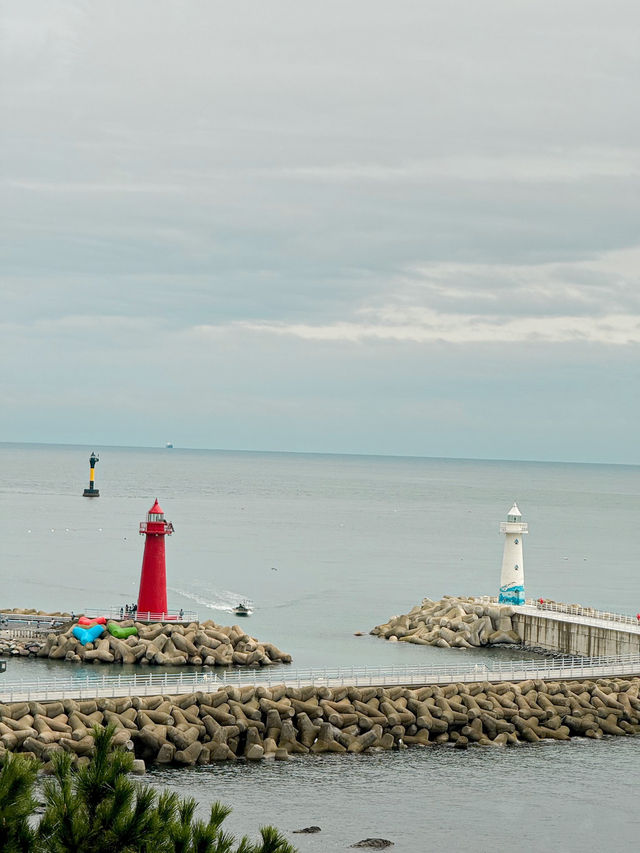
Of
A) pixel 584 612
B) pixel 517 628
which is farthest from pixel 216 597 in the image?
pixel 584 612

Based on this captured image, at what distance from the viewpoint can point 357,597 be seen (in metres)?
79.6

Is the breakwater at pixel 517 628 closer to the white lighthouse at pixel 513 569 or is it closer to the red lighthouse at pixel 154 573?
the white lighthouse at pixel 513 569

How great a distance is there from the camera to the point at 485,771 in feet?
123

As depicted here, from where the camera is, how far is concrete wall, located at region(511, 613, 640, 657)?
54156 millimetres

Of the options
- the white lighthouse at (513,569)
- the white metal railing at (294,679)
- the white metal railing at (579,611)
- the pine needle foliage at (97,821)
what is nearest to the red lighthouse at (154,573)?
the white metal railing at (294,679)

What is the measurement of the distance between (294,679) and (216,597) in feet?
112

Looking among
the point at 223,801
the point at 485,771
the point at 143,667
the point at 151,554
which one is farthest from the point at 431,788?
the point at 151,554

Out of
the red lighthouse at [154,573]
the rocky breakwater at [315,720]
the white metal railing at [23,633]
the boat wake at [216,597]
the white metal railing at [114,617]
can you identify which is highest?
the red lighthouse at [154,573]

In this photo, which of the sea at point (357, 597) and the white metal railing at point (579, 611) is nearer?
the sea at point (357, 597)

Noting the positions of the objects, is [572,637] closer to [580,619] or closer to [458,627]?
[580,619]

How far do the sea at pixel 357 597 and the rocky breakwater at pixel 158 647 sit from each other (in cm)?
122

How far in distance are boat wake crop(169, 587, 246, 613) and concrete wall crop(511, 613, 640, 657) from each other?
61.1 feet

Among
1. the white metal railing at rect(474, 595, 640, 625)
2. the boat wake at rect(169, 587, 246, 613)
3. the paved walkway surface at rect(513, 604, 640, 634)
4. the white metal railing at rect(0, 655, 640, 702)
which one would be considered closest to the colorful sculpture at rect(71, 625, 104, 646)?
the white metal railing at rect(0, 655, 640, 702)

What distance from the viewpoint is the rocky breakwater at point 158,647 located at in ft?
166
